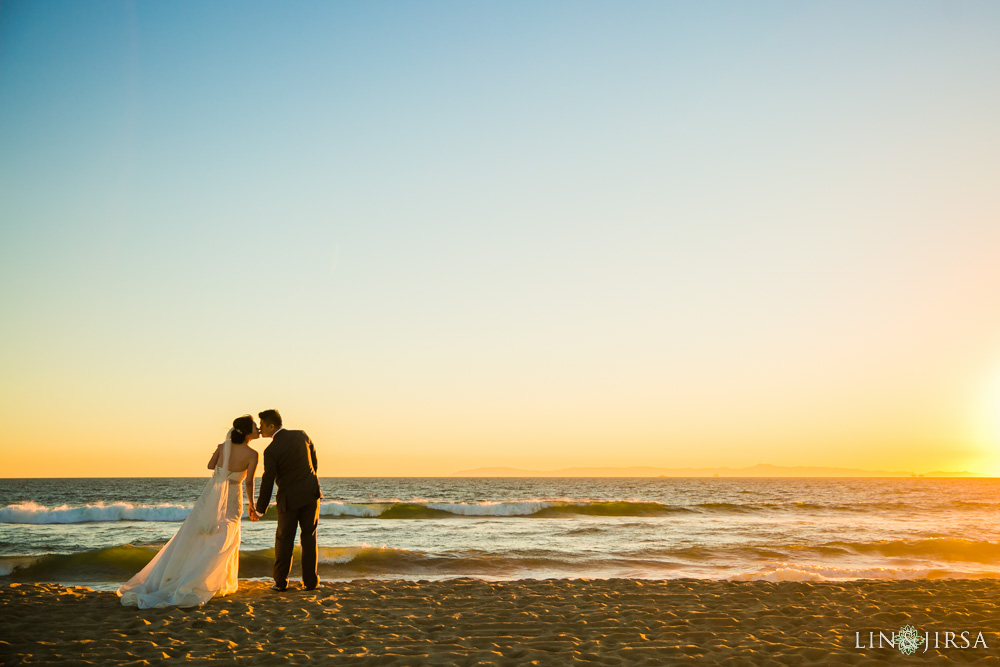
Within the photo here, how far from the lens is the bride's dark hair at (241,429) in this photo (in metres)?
6.95

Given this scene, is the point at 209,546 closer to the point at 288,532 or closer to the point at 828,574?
the point at 288,532

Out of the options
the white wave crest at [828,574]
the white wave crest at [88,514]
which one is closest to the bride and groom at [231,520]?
the white wave crest at [828,574]

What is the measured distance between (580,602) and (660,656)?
2.28m

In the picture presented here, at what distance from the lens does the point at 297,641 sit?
17.2 feet

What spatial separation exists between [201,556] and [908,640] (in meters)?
7.00

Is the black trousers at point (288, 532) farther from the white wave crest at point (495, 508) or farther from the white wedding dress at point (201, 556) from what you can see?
the white wave crest at point (495, 508)

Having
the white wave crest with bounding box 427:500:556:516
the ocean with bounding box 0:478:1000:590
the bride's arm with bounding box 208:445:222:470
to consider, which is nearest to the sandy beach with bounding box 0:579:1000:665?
the bride's arm with bounding box 208:445:222:470

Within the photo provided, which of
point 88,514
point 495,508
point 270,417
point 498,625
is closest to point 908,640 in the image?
point 498,625

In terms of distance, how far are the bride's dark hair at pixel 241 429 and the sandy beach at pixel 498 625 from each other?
1.69 m

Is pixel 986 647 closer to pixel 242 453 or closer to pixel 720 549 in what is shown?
pixel 242 453

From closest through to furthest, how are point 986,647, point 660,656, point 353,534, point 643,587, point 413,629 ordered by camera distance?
1. point 660,656
2. point 986,647
3. point 413,629
4. point 643,587
5. point 353,534

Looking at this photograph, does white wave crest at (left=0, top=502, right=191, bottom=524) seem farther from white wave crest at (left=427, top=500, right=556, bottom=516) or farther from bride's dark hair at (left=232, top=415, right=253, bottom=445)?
bride's dark hair at (left=232, top=415, right=253, bottom=445)

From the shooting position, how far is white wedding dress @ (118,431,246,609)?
647 centimetres

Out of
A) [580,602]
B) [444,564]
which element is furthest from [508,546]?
[580,602]
